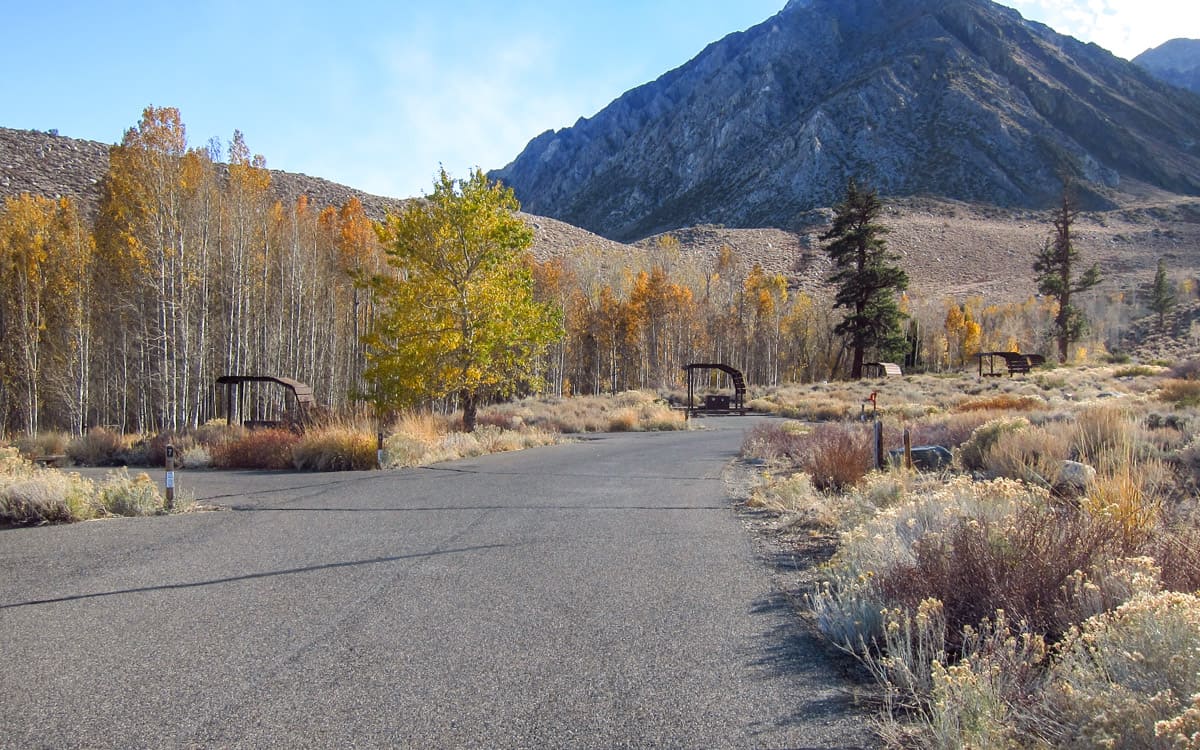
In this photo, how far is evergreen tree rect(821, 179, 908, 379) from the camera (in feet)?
153

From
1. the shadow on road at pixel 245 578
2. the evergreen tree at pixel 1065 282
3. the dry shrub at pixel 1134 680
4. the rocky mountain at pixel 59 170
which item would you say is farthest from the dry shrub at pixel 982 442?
the evergreen tree at pixel 1065 282

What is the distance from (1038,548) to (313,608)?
5.06 metres

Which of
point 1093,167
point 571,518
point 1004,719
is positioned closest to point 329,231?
point 571,518

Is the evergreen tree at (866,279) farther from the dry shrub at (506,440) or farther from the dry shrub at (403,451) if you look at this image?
the dry shrub at (403,451)

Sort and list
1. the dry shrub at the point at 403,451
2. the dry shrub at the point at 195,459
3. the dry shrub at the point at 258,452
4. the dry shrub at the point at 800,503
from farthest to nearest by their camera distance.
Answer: the dry shrub at the point at 195,459 → the dry shrub at the point at 258,452 → the dry shrub at the point at 403,451 → the dry shrub at the point at 800,503

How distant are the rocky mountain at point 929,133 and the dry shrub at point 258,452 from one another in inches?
4763

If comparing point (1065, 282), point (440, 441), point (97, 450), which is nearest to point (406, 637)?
point (440, 441)

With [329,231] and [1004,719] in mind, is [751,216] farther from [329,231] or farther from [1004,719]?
[1004,719]

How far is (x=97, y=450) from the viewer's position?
20938 mm

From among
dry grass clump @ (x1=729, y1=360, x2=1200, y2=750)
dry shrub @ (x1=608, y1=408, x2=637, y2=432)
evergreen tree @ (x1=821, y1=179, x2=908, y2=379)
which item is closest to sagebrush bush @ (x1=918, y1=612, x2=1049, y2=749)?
dry grass clump @ (x1=729, y1=360, x2=1200, y2=750)

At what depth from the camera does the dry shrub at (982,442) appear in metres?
11.3

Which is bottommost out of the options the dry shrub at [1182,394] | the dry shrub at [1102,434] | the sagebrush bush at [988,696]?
the sagebrush bush at [988,696]

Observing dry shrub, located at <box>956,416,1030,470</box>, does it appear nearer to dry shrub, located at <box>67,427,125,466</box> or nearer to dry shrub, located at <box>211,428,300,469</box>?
dry shrub, located at <box>211,428,300,469</box>

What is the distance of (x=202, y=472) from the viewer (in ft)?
52.2
